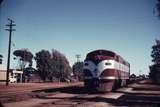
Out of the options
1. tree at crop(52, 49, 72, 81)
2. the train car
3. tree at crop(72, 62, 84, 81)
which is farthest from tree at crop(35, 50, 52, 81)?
the train car

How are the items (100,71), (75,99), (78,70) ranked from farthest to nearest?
1. (78,70)
2. (100,71)
3. (75,99)

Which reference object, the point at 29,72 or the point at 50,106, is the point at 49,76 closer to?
the point at 29,72

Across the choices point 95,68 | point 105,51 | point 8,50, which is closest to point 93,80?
point 95,68

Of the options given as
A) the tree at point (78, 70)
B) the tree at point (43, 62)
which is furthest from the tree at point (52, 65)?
the tree at point (78, 70)

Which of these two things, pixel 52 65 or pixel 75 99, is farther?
pixel 52 65

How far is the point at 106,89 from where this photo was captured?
2570 cm

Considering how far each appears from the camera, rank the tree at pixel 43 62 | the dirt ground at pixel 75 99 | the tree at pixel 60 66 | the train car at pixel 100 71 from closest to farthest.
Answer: the dirt ground at pixel 75 99 < the train car at pixel 100 71 < the tree at pixel 43 62 < the tree at pixel 60 66

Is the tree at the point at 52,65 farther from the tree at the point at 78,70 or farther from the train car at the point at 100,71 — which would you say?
the train car at the point at 100,71

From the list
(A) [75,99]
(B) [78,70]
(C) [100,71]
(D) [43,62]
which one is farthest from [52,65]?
(A) [75,99]

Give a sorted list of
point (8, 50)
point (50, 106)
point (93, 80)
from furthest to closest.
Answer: point (8, 50)
point (93, 80)
point (50, 106)

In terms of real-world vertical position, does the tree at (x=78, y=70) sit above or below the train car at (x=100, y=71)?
above

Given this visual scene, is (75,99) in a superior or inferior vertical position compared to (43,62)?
inferior

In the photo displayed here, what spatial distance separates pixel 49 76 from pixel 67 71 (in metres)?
9.41

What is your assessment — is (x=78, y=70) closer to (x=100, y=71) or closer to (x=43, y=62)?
(x=43, y=62)
